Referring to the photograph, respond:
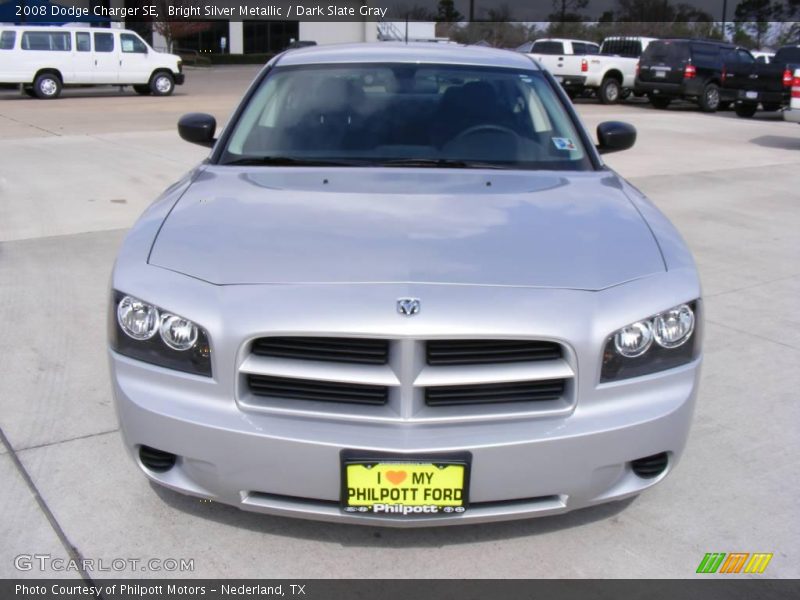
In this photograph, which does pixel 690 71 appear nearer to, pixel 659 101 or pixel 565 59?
pixel 659 101

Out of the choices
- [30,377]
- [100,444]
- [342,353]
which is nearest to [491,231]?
[342,353]

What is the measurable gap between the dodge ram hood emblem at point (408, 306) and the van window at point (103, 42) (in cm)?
2286

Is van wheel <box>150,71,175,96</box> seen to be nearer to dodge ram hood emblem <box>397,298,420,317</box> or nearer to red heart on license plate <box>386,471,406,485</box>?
dodge ram hood emblem <box>397,298,420,317</box>

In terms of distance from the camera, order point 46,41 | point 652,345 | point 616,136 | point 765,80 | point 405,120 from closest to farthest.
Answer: point 652,345 → point 405,120 → point 616,136 → point 765,80 → point 46,41

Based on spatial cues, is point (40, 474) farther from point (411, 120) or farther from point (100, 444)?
point (411, 120)

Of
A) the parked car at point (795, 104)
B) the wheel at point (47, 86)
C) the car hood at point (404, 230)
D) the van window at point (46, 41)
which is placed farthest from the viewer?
the wheel at point (47, 86)

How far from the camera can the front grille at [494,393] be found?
265cm

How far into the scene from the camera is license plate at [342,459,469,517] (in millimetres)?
2547

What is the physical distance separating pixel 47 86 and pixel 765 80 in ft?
57.4

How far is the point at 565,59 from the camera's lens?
2305 cm

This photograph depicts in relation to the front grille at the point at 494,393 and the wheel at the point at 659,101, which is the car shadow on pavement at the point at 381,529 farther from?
the wheel at the point at 659,101

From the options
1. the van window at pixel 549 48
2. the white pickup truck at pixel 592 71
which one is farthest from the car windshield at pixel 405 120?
the van window at pixel 549 48

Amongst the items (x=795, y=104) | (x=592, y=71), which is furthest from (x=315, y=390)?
(x=592, y=71)
